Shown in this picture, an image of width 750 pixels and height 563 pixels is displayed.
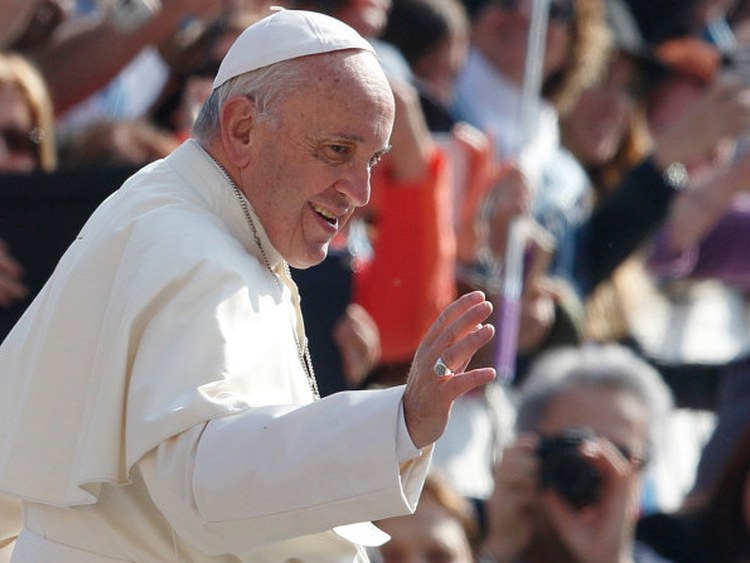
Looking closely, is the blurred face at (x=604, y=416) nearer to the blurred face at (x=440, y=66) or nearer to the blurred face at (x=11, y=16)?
the blurred face at (x=440, y=66)

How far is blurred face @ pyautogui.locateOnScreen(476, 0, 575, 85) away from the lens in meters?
7.84

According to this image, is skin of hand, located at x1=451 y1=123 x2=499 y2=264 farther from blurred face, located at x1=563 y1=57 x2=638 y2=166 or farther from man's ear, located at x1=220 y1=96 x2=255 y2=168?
man's ear, located at x1=220 y1=96 x2=255 y2=168

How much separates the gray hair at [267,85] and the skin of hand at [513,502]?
7.84 feet

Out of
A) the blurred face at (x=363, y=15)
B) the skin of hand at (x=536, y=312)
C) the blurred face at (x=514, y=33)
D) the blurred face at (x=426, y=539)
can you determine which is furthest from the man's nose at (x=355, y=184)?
the blurred face at (x=514, y=33)

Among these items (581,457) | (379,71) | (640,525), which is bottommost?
(640,525)

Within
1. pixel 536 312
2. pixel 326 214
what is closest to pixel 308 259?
pixel 326 214

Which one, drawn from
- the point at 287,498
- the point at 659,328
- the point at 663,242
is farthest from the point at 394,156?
the point at 287,498

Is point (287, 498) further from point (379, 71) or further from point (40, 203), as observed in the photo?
point (40, 203)

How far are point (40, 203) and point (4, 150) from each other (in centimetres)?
34

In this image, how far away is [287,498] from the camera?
3.23 meters

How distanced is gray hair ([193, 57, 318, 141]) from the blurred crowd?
2278 millimetres

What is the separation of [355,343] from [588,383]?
2.41 ft

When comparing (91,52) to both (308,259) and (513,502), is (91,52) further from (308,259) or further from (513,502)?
(308,259)

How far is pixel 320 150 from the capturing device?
3539mm
